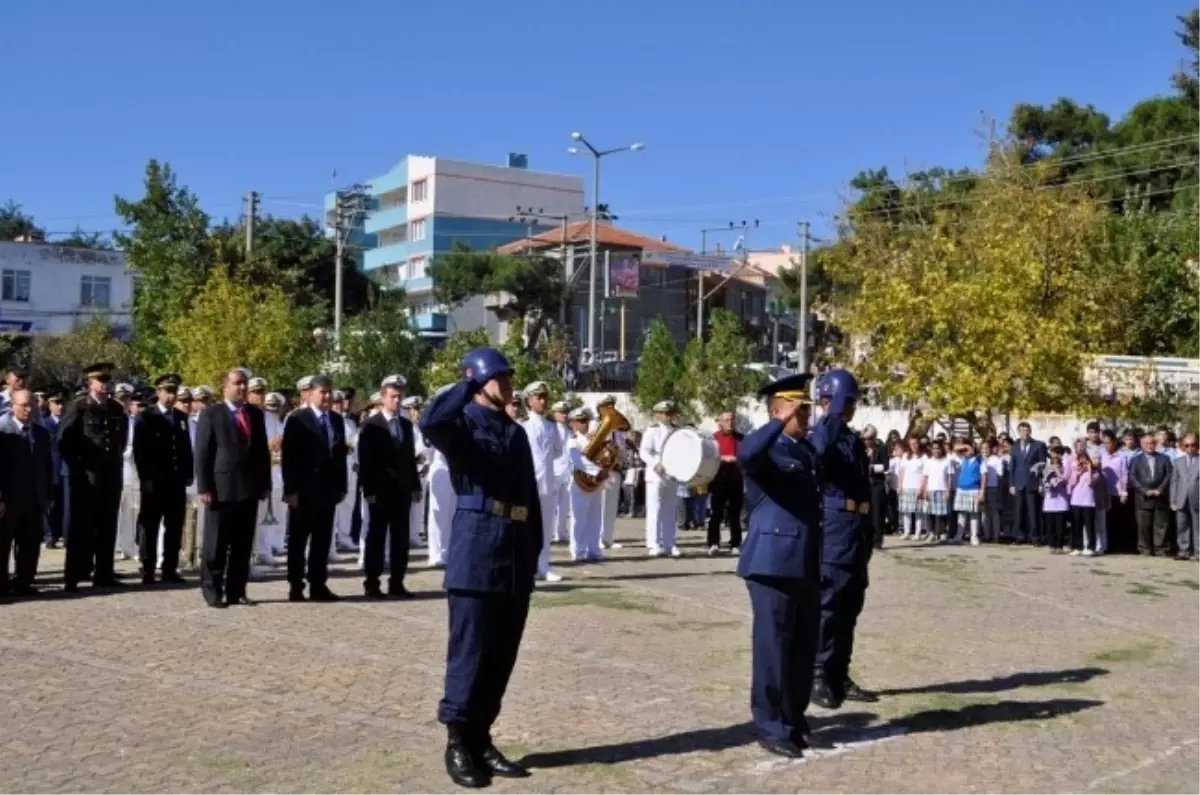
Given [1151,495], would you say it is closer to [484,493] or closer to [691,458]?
[691,458]

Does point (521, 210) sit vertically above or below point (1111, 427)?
above

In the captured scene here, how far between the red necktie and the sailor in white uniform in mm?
6915

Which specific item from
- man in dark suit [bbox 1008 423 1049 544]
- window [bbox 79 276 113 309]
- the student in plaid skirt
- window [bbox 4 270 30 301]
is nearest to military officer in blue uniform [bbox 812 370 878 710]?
man in dark suit [bbox 1008 423 1049 544]

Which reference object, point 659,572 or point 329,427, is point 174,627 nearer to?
point 329,427

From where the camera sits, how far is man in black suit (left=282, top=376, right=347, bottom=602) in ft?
42.0

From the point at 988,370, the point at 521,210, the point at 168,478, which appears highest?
the point at 521,210

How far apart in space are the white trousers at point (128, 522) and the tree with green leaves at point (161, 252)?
28.0 meters

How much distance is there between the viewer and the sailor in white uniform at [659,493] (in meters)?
18.5

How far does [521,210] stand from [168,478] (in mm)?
78244

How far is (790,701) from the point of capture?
802 cm

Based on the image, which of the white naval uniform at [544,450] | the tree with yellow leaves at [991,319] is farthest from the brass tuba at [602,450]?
the tree with yellow leaves at [991,319]

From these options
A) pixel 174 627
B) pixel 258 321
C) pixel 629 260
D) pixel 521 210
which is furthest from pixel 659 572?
pixel 521 210

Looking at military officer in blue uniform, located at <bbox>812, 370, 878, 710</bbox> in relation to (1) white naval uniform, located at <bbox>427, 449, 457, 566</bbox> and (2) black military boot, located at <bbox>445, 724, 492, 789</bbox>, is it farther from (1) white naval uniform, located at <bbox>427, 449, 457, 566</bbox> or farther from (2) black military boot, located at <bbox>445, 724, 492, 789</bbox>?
(1) white naval uniform, located at <bbox>427, 449, 457, 566</bbox>

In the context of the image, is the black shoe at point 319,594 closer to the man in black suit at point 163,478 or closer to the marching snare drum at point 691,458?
the man in black suit at point 163,478
